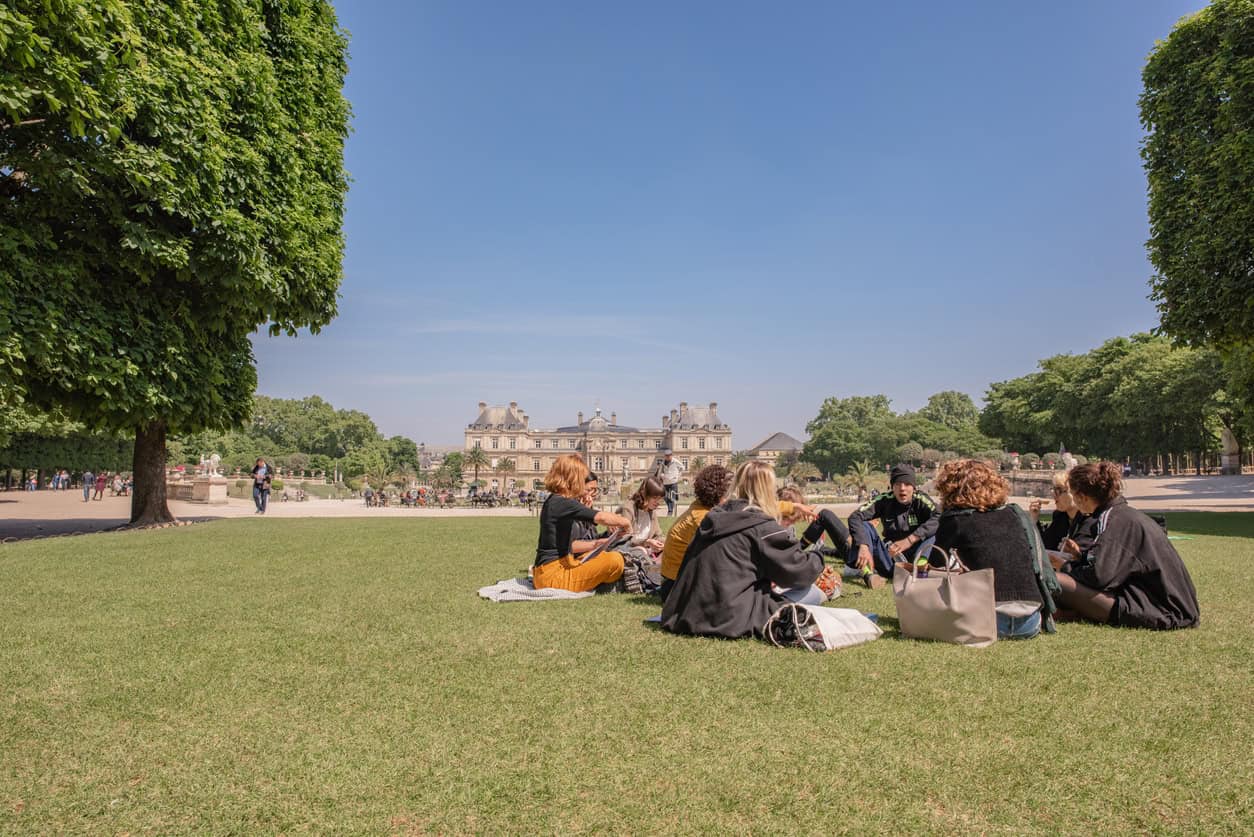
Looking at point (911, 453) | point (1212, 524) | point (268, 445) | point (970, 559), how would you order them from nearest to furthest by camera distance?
point (970, 559), point (1212, 524), point (911, 453), point (268, 445)

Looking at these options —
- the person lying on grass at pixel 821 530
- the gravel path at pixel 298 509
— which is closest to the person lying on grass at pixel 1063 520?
the person lying on grass at pixel 821 530

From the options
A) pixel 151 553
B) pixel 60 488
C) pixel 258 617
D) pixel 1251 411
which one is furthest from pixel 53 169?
pixel 60 488

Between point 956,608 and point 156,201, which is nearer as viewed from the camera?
point 956,608

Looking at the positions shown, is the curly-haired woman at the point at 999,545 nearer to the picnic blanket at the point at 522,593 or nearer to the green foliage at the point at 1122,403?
the picnic blanket at the point at 522,593

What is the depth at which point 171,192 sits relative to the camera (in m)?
11.2

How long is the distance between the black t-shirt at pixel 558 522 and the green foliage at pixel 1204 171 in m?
15.4

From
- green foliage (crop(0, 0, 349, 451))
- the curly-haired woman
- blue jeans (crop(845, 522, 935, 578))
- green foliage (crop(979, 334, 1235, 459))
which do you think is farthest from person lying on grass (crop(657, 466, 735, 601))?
green foliage (crop(979, 334, 1235, 459))

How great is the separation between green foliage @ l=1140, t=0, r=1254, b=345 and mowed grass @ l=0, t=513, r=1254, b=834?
12161 millimetres

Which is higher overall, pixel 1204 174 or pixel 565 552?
pixel 1204 174

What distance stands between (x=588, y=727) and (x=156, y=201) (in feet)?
39.1

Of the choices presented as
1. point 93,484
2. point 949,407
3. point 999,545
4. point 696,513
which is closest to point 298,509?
point 93,484

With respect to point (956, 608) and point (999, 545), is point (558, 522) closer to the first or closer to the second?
point (956, 608)

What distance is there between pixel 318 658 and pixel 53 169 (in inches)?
374

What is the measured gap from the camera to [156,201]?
1166cm
